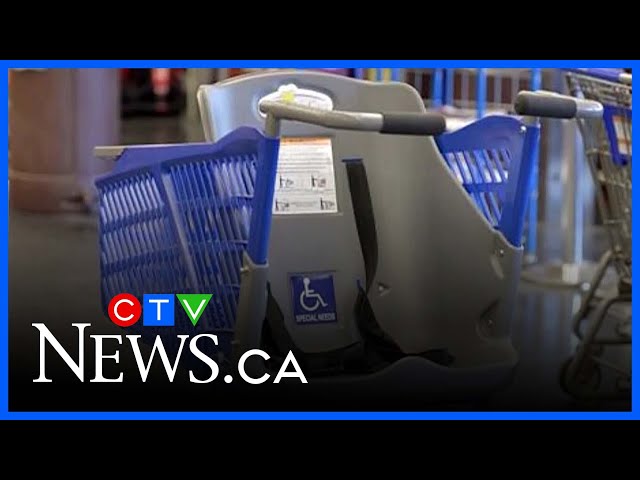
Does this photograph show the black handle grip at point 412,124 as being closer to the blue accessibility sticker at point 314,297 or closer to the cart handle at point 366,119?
the cart handle at point 366,119

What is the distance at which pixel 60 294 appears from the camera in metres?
2.25

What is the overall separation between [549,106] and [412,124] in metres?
0.26

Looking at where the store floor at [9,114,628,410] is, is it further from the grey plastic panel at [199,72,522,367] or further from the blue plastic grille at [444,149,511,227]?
the blue plastic grille at [444,149,511,227]

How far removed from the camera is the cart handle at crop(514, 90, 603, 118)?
207 cm

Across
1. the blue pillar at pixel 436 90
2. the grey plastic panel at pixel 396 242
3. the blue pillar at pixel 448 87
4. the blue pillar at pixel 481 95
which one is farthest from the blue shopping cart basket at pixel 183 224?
the blue pillar at pixel 448 87

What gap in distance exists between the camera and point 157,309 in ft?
7.19

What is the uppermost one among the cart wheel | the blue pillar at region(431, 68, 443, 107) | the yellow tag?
the yellow tag

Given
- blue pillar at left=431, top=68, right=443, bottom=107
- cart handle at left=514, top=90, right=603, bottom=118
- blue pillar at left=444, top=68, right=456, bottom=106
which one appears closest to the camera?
cart handle at left=514, top=90, right=603, bottom=118

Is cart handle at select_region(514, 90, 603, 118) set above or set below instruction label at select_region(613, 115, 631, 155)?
above

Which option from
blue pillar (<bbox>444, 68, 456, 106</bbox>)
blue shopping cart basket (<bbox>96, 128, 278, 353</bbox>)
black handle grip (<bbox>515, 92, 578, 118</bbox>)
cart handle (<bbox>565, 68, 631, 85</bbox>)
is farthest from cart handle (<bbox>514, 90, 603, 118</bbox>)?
blue pillar (<bbox>444, 68, 456, 106</bbox>)

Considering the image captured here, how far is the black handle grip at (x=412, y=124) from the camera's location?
1939 millimetres

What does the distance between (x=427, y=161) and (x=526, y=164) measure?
8.4 inches

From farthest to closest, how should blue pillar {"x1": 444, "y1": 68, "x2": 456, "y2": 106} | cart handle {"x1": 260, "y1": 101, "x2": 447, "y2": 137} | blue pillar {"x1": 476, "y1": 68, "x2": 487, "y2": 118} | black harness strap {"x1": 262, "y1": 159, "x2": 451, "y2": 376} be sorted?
blue pillar {"x1": 444, "y1": 68, "x2": 456, "y2": 106} → blue pillar {"x1": 476, "y1": 68, "x2": 487, "y2": 118} → black harness strap {"x1": 262, "y1": 159, "x2": 451, "y2": 376} → cart handle {"x1": 260, "y1": 101, "x2": 447, "y2": 137}

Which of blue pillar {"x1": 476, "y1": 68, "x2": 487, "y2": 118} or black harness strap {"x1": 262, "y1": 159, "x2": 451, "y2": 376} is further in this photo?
blue pillar {"x1": 476, "y1": 68, "x2": 487, "y2": 118}
